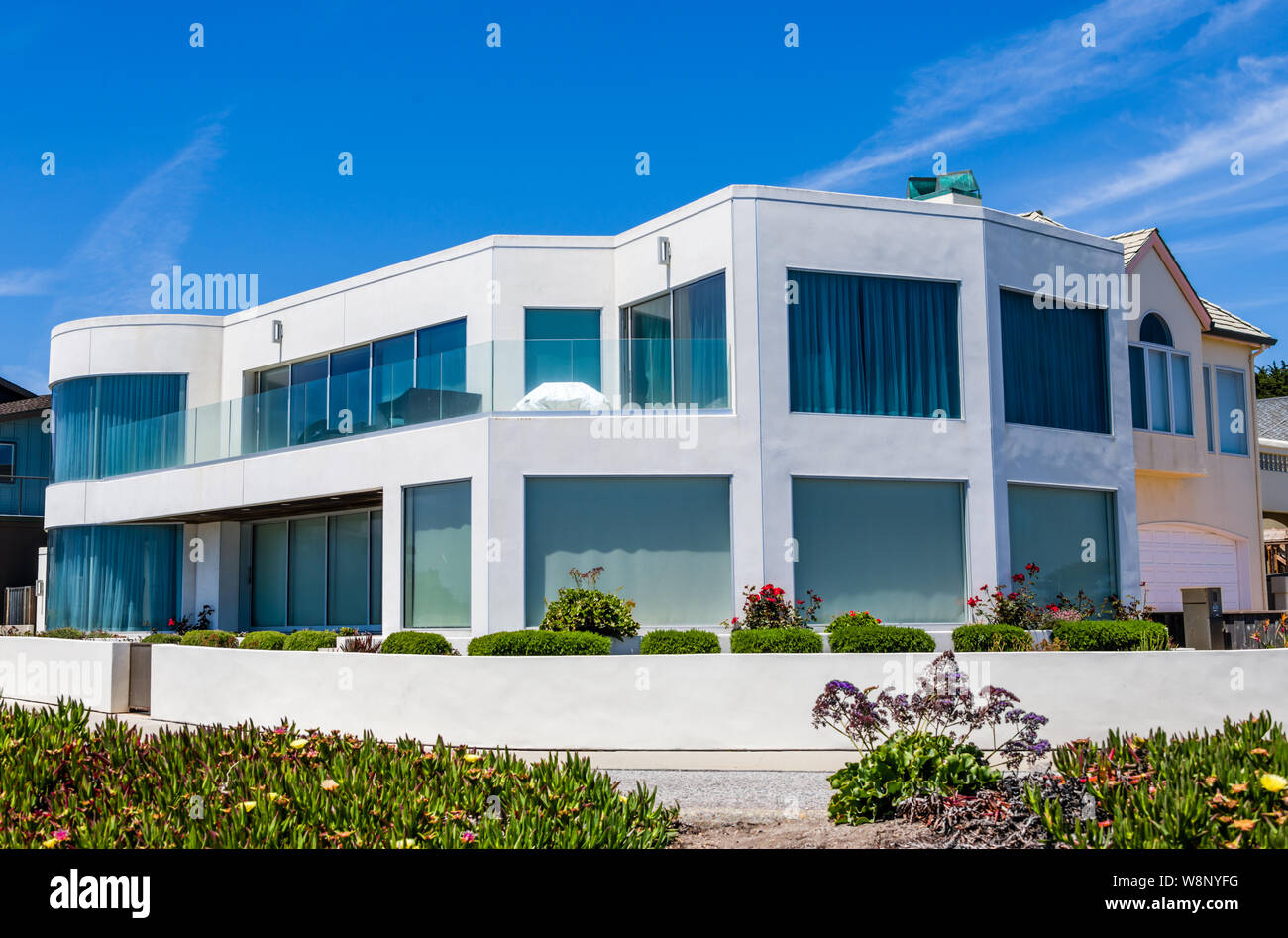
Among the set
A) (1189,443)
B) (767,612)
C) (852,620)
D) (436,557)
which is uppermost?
(1189,443)

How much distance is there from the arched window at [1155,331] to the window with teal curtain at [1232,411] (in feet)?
8.50

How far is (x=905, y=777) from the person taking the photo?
329 inches

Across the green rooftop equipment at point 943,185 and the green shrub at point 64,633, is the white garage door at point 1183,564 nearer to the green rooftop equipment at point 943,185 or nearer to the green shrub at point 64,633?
the green rooftop equipment at point 943,185

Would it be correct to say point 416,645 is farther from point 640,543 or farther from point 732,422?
point 732,422

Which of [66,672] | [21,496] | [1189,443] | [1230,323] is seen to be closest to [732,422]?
[1189,443]

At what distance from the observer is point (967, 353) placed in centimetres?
1892

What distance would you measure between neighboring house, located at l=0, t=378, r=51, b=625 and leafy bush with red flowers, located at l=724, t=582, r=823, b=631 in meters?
25.7

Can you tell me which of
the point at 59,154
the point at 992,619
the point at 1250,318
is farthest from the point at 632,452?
the point at 1250,318

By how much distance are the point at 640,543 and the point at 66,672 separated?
35.0 feet

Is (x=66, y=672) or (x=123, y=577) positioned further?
(x=123, y=577)

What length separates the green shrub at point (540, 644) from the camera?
15.1 m

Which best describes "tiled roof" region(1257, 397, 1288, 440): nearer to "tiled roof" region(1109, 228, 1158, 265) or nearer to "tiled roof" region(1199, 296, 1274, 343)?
"tiled roof" region(1199, 296, 1274, 343)
